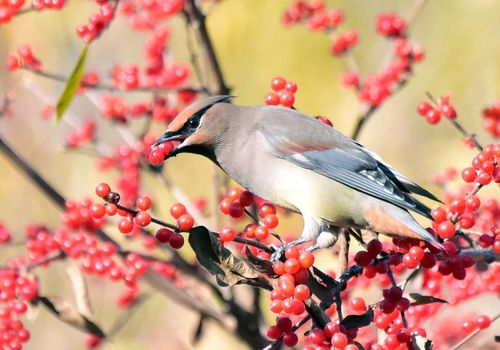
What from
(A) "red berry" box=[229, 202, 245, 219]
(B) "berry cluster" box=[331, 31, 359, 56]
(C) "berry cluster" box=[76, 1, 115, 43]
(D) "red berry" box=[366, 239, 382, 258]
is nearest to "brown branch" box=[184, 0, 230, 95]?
(C) "berry cluster" box=[76, 1, 115, 43]

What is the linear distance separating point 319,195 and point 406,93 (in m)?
3.41

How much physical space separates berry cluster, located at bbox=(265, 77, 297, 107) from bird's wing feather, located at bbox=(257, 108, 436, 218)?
27cm

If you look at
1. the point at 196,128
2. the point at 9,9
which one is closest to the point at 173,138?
the point at 196,128

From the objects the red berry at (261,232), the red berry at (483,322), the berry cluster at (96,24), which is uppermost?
the berry cluster at (96,24)

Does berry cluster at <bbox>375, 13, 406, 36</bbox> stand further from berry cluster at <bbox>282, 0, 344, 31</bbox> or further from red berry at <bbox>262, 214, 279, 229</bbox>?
red berry at <bbox>262, 214, 279, 229</bbox>

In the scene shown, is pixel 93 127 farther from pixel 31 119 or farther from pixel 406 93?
pixel 406 93

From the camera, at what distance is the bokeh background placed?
19.8 ft

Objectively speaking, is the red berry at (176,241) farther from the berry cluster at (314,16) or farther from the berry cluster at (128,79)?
the berry cluster at (314,16)

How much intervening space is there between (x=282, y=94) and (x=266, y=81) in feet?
11.5

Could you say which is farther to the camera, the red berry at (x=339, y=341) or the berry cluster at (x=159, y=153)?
the berry cluster at (x=159, y=153)

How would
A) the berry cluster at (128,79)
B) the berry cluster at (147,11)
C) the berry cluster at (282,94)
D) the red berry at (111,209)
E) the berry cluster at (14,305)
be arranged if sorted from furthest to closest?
1. the berry cluster at (128,79)
2. the berry cluster at (147,11)
3. the berry cluster at (14,305)
4. the berry cluster at (282,94)
5. the red berry at (111,209)

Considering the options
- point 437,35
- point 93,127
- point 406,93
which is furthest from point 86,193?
point 437,35

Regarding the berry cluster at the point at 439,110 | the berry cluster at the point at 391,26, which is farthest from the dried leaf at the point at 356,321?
the berry cluster at the point at 391,26

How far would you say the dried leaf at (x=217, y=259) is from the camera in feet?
8.09
